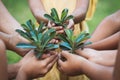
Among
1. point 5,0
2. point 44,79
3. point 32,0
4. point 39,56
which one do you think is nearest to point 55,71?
point 44,79

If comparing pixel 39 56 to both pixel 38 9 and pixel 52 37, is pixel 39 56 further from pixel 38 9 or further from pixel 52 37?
pixel 38 9

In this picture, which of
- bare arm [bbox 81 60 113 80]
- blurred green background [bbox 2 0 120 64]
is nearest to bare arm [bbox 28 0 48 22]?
bare arm [bbox 81 60 113 80]

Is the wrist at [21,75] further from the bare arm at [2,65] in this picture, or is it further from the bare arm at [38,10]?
the bare arm at [38,10]

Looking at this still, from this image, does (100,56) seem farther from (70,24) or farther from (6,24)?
(6,24)

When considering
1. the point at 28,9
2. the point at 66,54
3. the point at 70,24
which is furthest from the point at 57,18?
the point at 28,9

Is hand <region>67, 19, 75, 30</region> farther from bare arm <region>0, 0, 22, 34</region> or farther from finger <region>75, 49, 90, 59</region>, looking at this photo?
bare arm <region>0, 0, 22, 34</region>

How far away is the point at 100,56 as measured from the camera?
1128mm

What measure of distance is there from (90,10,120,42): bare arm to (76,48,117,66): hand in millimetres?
150

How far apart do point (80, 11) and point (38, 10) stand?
17 centimetres

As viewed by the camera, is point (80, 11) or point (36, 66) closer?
point (36, 66)

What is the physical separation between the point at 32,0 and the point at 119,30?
41cm

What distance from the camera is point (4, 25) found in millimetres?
1335

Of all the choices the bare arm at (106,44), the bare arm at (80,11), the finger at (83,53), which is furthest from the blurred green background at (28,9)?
the finger at (83,53)

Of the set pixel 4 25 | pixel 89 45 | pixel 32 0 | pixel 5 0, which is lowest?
pixel 89 45
